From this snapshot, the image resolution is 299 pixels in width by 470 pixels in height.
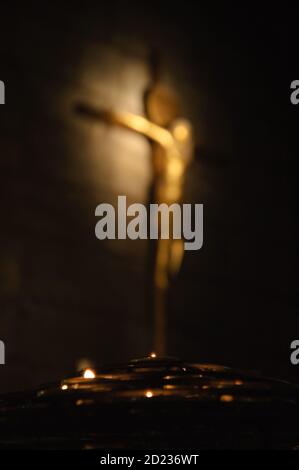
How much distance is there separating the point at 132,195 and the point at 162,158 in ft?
0.74

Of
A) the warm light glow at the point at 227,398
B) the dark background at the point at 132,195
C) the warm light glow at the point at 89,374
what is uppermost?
the dark background at the point at 132,195

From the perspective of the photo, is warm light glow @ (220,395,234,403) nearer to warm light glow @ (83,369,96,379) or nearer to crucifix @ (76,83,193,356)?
warm light glow @ (83,369,96,379)

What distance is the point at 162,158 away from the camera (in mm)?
4352

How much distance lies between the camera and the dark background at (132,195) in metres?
4.02

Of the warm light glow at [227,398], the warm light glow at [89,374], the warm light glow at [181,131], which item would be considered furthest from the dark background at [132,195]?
the warm light glow at [227,398]

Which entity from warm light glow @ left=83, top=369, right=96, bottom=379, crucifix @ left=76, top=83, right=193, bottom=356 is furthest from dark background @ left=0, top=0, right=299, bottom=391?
warm light glow @ left=83, top=369, right=96, bottom=379

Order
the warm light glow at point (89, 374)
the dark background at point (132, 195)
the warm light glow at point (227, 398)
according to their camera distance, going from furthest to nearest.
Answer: the dark background at point (132, 195) → the warm light glow at point (89, 374) → the warm light glow at point (227, 398)

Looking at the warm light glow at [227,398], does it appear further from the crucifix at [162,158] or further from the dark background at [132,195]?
the crucifix at [162,158]

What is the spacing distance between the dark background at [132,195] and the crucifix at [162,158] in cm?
7

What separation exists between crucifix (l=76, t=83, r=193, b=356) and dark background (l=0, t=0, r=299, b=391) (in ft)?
0.24
